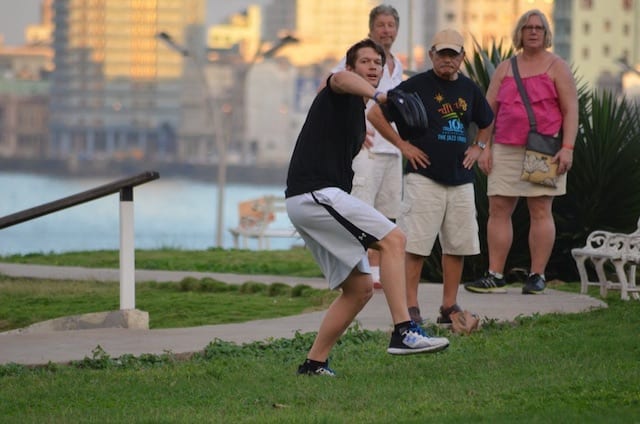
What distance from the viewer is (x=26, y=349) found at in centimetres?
923

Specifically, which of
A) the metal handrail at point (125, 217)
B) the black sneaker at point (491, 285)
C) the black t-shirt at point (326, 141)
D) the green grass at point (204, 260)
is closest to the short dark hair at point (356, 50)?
the black t-shirt at point (326, 141)

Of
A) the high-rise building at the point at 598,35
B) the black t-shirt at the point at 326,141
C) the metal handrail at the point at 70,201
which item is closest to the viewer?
the black t-shirt at the point at 326,141

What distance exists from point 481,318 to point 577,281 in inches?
151

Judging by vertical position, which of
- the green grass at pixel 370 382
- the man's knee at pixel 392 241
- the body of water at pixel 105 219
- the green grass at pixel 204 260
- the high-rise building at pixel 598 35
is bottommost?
the body of water at pixel 105 219

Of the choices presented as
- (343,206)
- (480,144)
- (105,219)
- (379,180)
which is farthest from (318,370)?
(105,219)

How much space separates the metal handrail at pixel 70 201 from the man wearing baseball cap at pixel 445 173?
165cm

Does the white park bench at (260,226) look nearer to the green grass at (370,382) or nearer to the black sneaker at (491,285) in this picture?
the black sneaker at (491,285)

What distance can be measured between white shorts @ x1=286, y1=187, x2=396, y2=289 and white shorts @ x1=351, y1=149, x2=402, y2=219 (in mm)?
3597

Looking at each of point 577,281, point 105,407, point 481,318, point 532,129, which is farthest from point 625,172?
point 105,407

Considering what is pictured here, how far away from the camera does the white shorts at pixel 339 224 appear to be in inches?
305

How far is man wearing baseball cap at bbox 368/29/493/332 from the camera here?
9.62 meters

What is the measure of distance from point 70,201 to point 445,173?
2.42 metres

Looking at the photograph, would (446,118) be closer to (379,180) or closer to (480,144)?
(480,144)

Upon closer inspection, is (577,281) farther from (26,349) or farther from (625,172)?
(26,349)
